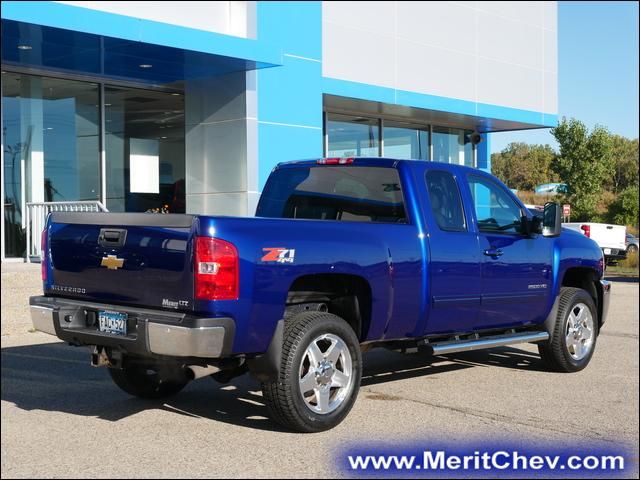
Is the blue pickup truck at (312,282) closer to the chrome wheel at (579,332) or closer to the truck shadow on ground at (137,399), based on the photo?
the chrome wheel at (579,332)

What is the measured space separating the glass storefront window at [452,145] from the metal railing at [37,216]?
1097 centimetres

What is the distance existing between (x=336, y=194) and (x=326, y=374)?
1.94m

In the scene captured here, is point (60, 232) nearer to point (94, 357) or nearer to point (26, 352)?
point (94, 357)

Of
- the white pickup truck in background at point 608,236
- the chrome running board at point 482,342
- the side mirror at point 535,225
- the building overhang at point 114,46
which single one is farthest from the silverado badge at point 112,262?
the white pickup truck in background at point 608,236

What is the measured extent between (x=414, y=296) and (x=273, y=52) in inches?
337

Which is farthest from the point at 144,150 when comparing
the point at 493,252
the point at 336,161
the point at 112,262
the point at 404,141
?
the point at 112,262

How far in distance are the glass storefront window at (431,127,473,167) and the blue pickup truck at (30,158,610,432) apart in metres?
15.5

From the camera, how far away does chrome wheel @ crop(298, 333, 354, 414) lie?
598 centimetres

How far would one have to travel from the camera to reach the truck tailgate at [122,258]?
5.52 metres

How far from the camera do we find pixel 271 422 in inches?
247

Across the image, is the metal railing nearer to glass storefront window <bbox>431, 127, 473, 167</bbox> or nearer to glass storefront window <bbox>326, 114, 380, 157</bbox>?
glass storefront window <bbox>326, 114, 380, 157</bbox>

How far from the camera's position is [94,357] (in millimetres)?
6043

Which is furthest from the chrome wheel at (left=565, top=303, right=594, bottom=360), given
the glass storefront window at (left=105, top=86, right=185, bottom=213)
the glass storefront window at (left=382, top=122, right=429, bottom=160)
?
the glass storefront window at (left=382, top=122, right=429, bottom=160)

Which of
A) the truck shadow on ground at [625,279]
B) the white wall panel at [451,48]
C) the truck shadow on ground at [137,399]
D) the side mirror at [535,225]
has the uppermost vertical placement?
the white wall panel at [451,48]
